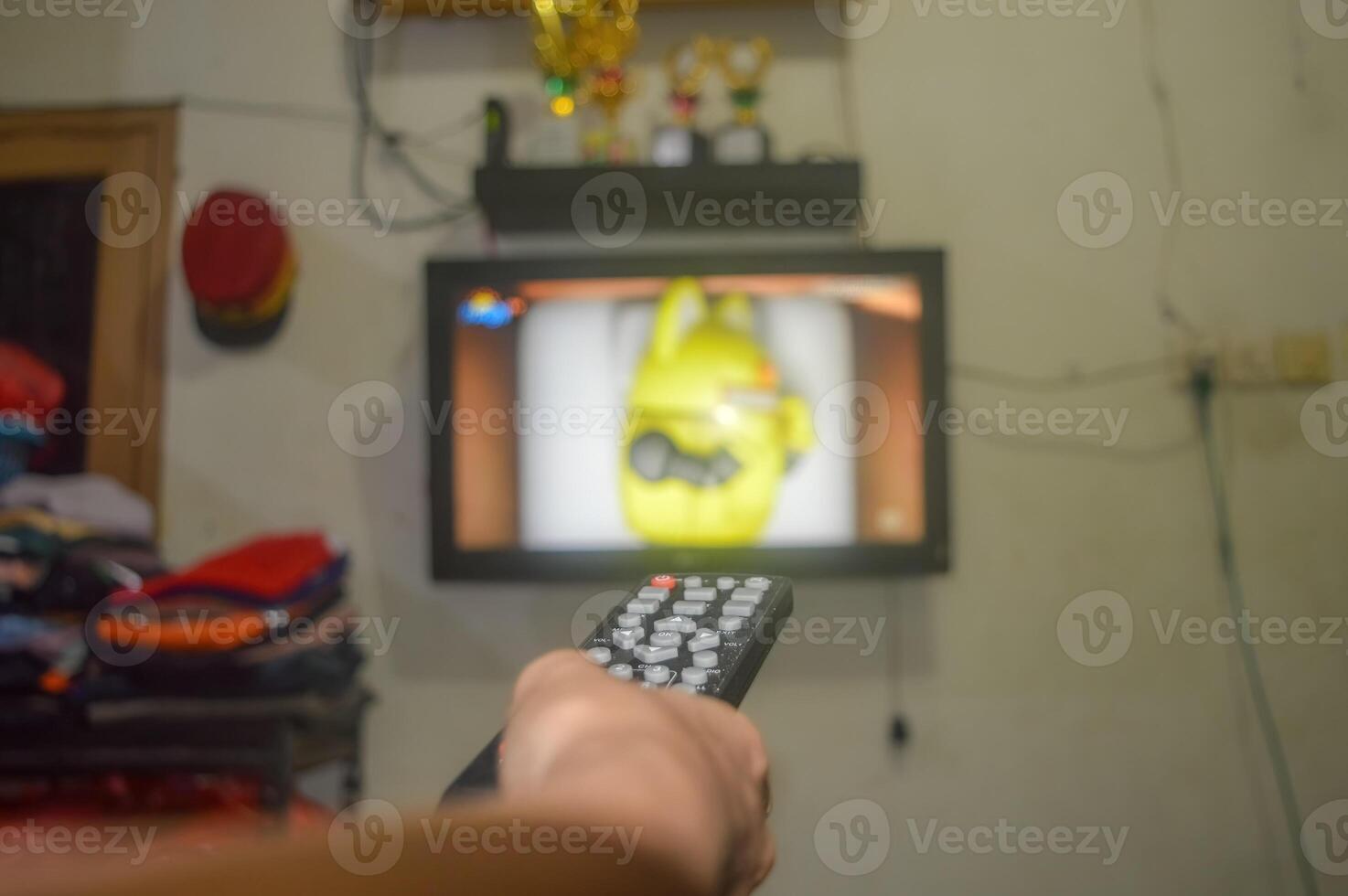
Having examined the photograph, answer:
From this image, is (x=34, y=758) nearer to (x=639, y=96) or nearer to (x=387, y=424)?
(x=387, y=424)

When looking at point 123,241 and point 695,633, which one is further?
point 123,241

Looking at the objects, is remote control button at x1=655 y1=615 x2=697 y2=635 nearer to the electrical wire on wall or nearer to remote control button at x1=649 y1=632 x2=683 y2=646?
remote control button at x1=649 y1=632 x2=683 y2=646

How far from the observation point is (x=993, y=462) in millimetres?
1391

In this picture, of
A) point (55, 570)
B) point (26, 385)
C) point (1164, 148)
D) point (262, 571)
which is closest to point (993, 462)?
point (1164, 148)

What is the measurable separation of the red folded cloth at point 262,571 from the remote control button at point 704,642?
75cm

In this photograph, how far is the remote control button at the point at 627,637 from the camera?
1.94ft

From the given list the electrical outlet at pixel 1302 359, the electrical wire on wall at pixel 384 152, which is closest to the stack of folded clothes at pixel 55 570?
the electrical wire on wall at pixel 384 152

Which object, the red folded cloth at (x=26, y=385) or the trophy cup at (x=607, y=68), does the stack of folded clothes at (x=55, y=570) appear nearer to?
the red folded cloth at (x=26, y=385)

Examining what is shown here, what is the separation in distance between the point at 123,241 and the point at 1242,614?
1.86 meters

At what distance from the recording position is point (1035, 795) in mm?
1344

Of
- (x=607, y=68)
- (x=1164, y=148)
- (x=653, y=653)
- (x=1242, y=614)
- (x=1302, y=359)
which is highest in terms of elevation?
(x=607, y=68)

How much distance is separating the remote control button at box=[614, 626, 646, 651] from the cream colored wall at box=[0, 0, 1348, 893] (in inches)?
31.9

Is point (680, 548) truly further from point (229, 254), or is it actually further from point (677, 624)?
point (229, 254)

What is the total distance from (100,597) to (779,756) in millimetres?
954
